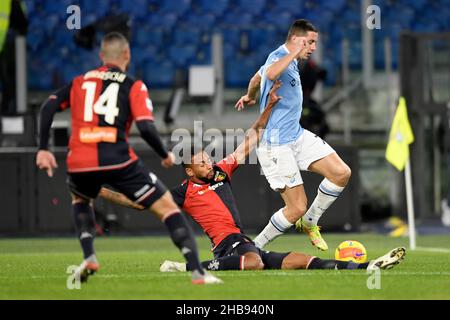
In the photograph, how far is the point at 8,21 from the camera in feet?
62.1

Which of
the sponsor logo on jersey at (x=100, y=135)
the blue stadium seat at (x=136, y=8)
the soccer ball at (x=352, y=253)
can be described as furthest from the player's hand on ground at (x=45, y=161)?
the blue stadium seat at (x=136, y=8)

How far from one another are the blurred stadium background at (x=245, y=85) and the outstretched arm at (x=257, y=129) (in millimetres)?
8197

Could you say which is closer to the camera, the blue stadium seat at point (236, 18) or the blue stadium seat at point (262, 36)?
the blue stadium seat at point (262, 36)

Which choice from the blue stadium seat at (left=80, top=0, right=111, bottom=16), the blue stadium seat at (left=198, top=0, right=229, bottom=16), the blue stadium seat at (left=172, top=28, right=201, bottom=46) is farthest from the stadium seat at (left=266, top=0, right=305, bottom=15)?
the blue stadium seat at (left=80, top=0, right=111, bottom=16)

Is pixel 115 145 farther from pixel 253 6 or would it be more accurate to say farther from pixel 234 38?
pixel 253 6

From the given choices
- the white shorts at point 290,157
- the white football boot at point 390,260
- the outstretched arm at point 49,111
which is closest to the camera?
the outstretched arm at point 49,111

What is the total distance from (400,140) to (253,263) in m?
5.70

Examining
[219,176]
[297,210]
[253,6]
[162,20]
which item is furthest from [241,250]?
[253,6]

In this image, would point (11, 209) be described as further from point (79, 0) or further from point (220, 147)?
point (79, 0)

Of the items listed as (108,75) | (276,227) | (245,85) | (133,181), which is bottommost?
(276,227)

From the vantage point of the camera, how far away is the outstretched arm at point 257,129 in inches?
392

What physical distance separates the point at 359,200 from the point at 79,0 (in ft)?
23.1

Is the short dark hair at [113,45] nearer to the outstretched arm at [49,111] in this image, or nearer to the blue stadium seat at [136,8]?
the outstretched arm at [49,111]

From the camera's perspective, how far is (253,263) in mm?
9117
